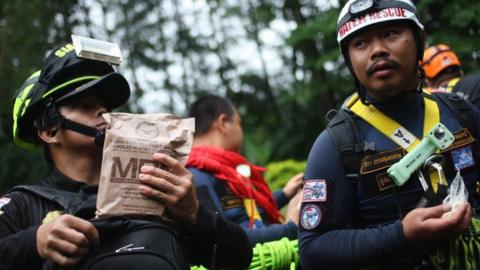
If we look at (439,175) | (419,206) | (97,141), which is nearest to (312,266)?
(419,206)

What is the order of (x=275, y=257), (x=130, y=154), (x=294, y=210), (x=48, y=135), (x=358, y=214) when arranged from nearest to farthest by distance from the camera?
(x=130, y=154) < (x=358, y=214) < (x=48, y=135) < (x=275, y=257) < (x=294, y=210)

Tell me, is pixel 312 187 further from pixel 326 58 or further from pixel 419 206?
pixel 326 58

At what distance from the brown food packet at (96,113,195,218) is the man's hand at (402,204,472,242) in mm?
994

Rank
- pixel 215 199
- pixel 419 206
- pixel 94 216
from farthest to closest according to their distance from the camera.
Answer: pixel 215 199, pixel 419 206, pixel 94 216

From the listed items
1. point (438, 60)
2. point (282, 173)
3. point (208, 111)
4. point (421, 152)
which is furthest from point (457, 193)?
point (282, 173)

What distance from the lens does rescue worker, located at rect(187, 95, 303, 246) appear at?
407 cm

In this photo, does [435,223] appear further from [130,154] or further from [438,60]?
[438,60]

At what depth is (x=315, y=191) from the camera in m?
2.60

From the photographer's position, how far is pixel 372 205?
2.57m

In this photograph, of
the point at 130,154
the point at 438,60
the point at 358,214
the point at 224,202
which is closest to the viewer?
the point at 130,154

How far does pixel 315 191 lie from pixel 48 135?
4.72 ft

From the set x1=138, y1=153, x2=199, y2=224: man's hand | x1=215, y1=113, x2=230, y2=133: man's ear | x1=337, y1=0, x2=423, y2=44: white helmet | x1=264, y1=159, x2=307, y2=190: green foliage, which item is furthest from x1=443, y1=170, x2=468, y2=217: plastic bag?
x1=264, y1=159, x2=307, y2=190: green foliage

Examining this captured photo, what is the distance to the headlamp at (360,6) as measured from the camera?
279cm

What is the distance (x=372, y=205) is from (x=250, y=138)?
15.0m
